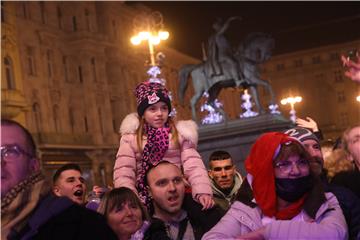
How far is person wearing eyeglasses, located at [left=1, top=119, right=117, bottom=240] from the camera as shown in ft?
9.42

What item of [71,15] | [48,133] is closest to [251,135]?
[48,133]

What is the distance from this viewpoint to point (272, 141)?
3.72 meters

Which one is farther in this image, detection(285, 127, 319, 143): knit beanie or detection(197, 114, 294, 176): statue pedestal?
detection(197, 114, 294, 176): statue pedestal

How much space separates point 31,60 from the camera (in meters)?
39.0

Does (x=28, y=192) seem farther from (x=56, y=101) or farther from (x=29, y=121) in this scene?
(x=56, y=101)

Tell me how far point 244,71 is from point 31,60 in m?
19.2

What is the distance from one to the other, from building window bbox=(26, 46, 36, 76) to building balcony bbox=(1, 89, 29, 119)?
2434 millimetres

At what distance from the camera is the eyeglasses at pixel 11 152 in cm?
292

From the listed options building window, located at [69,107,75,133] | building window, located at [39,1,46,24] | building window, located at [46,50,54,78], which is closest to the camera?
building window, located at [46,50,54,78]

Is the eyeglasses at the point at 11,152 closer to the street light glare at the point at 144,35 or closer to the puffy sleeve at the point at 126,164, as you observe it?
the puffy sleeve at the point at 126,164

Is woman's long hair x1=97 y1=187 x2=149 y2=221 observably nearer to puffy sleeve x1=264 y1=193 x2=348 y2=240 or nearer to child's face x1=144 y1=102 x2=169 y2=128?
child's face x1=144 y1=102 x2=169 y2=128

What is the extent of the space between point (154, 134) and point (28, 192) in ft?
8.51

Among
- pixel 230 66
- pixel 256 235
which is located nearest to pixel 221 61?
pixel 230 66

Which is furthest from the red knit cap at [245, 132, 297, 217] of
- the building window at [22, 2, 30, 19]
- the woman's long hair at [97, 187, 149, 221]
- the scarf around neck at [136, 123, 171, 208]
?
the building window at [22, 2, 30, 19]
